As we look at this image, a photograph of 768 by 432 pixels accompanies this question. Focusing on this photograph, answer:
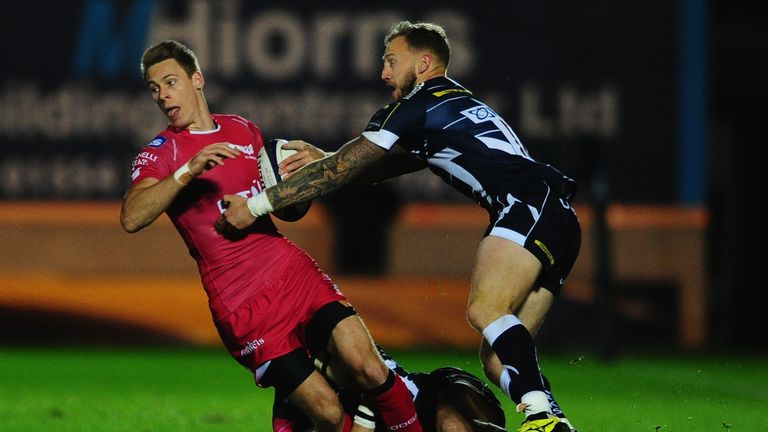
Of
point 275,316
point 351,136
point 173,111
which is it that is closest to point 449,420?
point 275,316

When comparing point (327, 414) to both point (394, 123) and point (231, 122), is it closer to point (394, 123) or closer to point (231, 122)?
point (394, 123)

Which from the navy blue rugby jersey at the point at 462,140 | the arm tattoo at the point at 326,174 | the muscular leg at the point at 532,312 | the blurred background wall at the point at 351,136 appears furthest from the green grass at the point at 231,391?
the arm tattoo at the point at 326,174

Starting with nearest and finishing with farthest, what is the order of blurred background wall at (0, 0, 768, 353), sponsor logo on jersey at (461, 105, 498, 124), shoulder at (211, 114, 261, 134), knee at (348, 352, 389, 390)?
1. knee at (348, 352, 389, 390)
2. sponsor logo on jersey at (461, 105, 498, 124)
3. shoulder at (211, 114, 261, 134)
4. blurred background wall at (0, 0, 768, 353)

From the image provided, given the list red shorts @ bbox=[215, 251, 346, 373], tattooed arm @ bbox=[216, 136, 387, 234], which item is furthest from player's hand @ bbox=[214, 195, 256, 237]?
red shorts @ bbox=[215, 251, 346, 373]

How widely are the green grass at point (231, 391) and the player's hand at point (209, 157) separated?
105 inches

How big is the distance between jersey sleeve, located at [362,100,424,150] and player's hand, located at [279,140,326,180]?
476 millimetres

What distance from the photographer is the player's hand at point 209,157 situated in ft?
19.8

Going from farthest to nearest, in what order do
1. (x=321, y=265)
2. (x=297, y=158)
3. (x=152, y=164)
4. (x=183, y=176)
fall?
(x=321, y=265) < (x=297, y=158) < (x=152, y=164) < (x=183, y=176)

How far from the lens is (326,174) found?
6.32m

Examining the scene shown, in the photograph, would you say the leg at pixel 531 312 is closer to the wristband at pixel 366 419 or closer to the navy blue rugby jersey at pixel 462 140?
the navy blue rugby jersey at pixel 462 140

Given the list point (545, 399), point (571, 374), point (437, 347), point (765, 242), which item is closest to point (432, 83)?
point (545, 399)

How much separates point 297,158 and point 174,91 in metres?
0.66

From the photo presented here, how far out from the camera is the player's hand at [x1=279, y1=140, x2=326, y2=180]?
21.6 ft

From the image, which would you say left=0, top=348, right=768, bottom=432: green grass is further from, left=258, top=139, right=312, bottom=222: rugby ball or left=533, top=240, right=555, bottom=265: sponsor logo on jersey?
left=258, top=139, right=312, bottom=222: rugby ball
